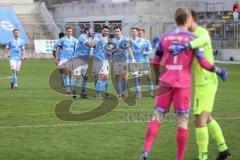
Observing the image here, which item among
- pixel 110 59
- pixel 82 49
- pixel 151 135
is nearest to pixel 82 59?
pixel 82 49

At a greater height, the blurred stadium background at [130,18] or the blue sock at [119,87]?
the blurred stadium background at [130,18]

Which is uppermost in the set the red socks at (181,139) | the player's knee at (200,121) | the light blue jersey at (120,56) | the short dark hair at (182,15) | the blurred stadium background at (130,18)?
the blurred stadium background at (130,18)

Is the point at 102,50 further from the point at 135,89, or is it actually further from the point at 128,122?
the point at 128,122

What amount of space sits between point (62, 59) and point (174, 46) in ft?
41.8

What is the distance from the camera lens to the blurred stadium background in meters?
50.6

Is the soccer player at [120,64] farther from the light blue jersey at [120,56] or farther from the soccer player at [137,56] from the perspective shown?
the soccer player at [137,56]

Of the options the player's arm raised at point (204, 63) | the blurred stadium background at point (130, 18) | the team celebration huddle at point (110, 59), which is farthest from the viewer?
the blurred stadium background at point (130, 18)

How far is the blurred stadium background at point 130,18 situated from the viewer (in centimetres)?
5064

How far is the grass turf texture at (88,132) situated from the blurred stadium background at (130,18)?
31568 mm

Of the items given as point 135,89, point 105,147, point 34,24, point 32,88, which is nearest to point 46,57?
point 34,24

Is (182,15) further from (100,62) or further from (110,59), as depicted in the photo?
(110,59)

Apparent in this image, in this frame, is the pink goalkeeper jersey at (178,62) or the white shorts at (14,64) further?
the white shorts at (14,64)

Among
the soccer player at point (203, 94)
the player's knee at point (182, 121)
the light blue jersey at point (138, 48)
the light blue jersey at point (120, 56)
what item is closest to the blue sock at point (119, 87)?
the light blue jersey at point (120, 56)

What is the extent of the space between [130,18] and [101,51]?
39351 mm
